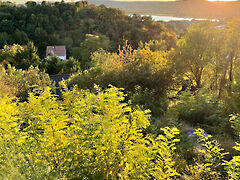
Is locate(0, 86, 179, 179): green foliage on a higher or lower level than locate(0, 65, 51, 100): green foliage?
higher

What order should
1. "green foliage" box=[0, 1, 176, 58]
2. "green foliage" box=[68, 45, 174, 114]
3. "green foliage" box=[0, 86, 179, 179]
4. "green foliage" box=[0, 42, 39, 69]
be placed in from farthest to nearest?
"green foliage" box=[0, 1, 176, 58]
"green foliage" box=[0, 42, 39, 69]
"green foliage" box=[68, 45, 174, 114]
"green foliage" box=[0, 86, 179, 179]

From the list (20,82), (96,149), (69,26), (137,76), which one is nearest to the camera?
(96,149)

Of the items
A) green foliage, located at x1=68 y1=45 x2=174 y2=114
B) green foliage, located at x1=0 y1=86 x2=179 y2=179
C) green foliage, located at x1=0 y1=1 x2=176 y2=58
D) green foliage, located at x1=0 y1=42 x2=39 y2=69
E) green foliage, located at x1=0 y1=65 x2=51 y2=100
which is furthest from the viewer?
green foliage, located at x1=0 y1=1 x2=176 y2=58

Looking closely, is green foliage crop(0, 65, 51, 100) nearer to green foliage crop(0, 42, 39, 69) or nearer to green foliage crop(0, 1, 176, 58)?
green foliage crop(0, 42, 39, 69)

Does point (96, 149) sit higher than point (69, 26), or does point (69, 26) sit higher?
point (69, 26)

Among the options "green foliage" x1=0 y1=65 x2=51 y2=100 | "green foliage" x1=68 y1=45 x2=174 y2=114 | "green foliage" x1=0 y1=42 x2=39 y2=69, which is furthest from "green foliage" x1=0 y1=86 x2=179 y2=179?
"green foliage" x1=0 y1=42 x2=39 y2=69

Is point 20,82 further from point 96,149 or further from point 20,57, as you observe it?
point 20,57

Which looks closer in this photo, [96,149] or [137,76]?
[96,149]

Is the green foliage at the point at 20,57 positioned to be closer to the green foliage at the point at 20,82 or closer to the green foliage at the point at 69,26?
the green foliage at the point at 20,82

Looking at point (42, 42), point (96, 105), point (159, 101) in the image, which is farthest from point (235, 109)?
point (42, 42)

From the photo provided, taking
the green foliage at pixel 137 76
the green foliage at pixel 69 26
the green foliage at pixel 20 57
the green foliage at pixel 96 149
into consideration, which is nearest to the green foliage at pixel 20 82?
the green foliage at pixel 137 76

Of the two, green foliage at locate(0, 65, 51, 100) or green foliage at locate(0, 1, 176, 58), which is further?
green foliage at locate(0, 1, 176, 58)

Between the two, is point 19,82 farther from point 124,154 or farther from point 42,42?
point 42,42

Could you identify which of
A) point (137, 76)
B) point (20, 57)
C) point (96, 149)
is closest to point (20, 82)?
point (137, 76)
